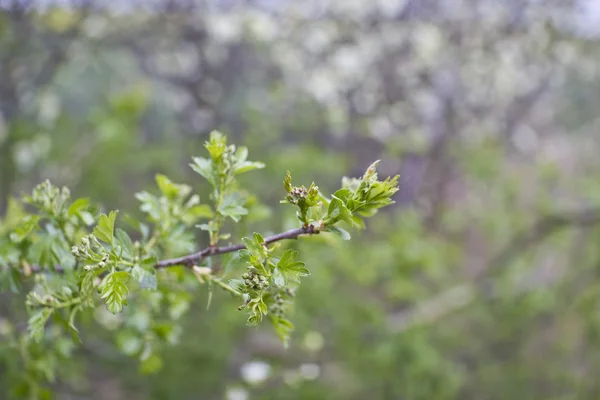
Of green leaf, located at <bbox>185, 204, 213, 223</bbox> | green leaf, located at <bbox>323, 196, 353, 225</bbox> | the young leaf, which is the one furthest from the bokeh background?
green leaf, located at <bbox>323, 196, 353, 225</bbox>

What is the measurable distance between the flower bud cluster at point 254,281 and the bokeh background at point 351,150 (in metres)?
1.74

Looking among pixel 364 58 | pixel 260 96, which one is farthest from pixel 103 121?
pixel 364 58

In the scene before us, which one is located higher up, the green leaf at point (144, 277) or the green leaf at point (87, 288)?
the green leaf at point (144, 277)

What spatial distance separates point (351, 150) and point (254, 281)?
11.9 ft

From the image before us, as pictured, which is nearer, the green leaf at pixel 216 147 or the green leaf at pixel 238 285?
the green leaf at pixel 238 285

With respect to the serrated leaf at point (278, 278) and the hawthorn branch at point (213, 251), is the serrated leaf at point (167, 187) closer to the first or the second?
the hawthorn branch at point (213, 251)

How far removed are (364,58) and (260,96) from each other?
2.51 feet

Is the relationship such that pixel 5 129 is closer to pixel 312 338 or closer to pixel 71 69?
pixel 71 69

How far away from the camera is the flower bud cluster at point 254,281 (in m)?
0.80

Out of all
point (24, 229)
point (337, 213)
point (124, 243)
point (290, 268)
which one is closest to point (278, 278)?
point (290, 268)

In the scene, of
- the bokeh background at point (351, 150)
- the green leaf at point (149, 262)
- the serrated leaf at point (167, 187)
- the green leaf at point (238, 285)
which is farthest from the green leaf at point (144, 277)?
the bokeh background at point (351, 150)

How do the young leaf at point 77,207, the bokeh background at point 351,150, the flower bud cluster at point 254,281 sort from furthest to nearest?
the bokeh background at point 351,150
the young leaf at point 77,207
the flower bud cluster at point 254,281

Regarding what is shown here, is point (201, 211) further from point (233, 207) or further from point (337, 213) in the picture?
point (337, 213)

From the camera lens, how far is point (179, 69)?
420 cm
